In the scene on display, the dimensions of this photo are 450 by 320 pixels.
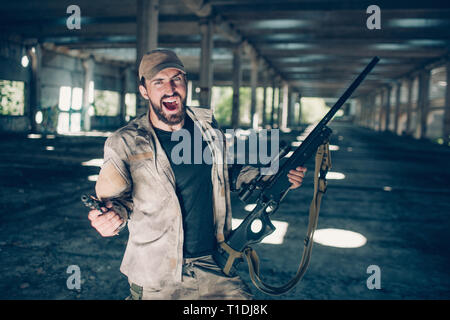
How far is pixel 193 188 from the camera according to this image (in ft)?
7.45

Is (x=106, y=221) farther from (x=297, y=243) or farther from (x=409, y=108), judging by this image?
(x=409, y=108)

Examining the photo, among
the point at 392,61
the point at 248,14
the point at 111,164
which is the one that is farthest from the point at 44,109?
the point at 111,164

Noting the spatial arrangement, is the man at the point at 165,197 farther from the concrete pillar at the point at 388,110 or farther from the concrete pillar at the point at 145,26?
the concrete pillar at the point at 388,110

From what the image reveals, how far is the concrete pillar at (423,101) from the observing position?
86.9 ft

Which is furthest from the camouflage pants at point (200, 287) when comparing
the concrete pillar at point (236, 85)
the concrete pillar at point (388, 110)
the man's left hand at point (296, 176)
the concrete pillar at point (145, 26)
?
the concrete pillar at point (388, 110)

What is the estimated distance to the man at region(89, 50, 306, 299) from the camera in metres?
2.15

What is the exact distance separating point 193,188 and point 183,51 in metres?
23.8

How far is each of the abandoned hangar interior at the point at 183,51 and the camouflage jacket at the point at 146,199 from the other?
1.93 metres

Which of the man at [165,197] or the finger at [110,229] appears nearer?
the finger at [110,229]

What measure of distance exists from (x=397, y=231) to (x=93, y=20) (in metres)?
16.4

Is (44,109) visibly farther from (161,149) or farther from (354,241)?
(161,149)
